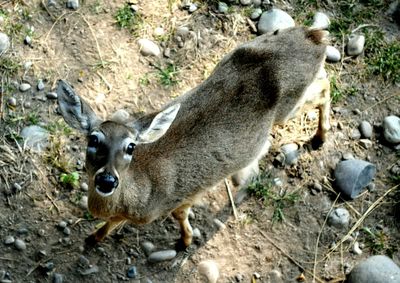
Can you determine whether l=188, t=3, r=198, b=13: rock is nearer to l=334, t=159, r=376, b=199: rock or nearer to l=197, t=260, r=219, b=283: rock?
l=334, t=159, r=376, b=199: rock

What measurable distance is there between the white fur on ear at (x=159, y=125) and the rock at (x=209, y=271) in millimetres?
1284

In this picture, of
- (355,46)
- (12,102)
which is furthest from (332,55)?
(12,102)

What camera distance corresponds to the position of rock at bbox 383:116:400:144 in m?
6.61

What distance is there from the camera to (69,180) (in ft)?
19.7

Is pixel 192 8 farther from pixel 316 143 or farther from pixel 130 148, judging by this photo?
pixel 130 148

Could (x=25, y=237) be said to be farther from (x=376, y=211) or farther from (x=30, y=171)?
(x=376, y=211)

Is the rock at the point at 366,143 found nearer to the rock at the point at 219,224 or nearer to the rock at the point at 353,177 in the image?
the rock at the point at 353,177

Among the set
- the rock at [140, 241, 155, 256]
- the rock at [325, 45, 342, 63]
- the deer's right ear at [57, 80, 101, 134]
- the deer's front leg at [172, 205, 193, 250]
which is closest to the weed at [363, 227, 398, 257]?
the deer's front leg at [172, 205, 193, 250]

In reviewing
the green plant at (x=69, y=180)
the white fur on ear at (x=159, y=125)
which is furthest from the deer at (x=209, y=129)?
the green plant at (x=69, y=180)

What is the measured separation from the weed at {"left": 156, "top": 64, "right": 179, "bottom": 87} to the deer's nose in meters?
1.97

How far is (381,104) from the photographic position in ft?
22.5

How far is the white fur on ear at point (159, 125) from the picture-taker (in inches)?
198

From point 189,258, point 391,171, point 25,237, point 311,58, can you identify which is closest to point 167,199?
point 189,258

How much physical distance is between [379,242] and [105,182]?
2.54m
